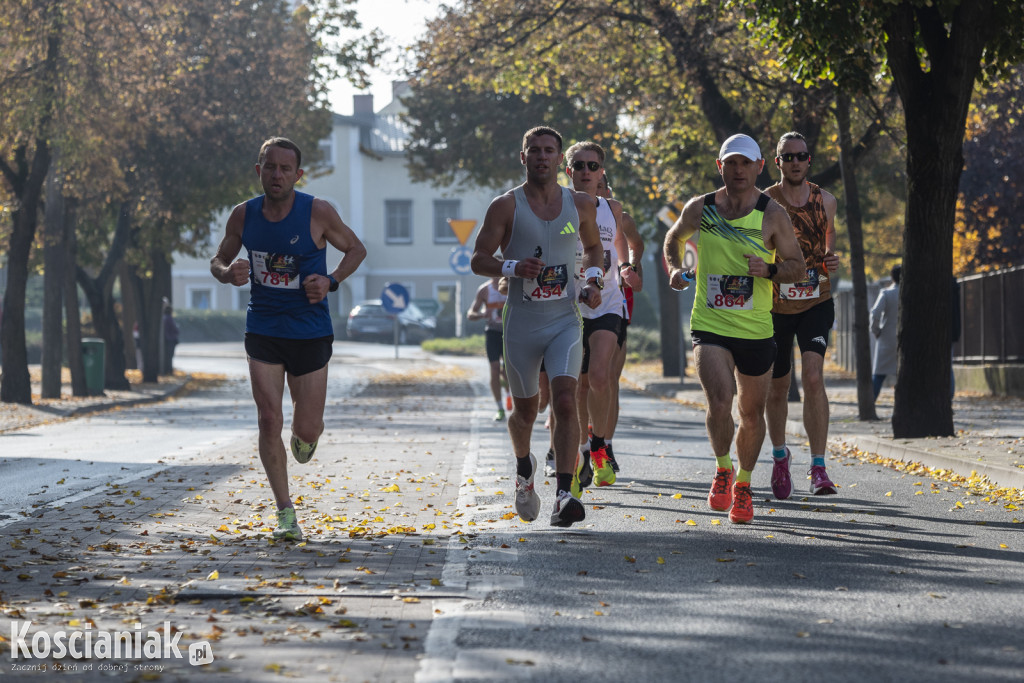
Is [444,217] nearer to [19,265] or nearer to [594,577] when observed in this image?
[19,265]

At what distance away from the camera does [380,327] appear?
56.4 metres

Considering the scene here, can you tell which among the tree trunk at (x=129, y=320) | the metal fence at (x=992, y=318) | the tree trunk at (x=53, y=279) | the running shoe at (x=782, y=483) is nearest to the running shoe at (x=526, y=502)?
the running shoe at (x=782, y=483)

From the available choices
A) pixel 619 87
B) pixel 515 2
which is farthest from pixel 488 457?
pixel 619 87

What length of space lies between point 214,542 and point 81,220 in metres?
24.8

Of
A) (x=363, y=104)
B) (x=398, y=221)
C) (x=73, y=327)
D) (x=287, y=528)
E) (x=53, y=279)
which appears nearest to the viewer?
(x=287, y=528)

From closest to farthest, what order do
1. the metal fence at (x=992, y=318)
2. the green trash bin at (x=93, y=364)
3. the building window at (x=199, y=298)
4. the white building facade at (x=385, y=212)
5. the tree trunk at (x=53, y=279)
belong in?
the metal fence at (x=992, y=318), the tree trunk at (x=53, y=279), the green trash bin at (x=93, y=364), the white building facade at (x=385, y=212), the building window at (x=199, y=298)

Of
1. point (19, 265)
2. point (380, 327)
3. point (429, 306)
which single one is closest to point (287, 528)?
point (19, 265)

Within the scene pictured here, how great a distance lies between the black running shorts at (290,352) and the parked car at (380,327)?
48513 mm

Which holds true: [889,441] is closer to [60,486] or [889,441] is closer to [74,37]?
[60,486]

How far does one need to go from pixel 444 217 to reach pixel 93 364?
42.1 metres

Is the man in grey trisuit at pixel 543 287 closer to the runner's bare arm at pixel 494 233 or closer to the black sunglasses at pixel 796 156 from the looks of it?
the runner's bare arm at pixel 494 233

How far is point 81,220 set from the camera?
3078cm

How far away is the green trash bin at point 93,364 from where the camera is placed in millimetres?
27312

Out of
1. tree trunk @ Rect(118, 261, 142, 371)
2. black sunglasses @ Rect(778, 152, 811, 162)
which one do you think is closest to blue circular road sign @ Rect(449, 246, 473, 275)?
tree trunk @ Rect(118, 261, 142, 371)
